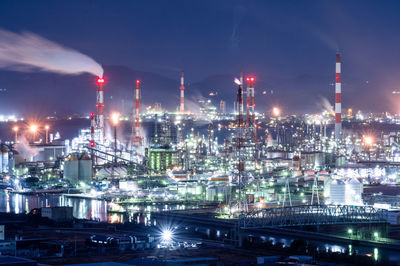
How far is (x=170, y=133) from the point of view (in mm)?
34250

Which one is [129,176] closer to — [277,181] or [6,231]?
[277,181]

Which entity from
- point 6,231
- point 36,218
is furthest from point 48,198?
point 6,231

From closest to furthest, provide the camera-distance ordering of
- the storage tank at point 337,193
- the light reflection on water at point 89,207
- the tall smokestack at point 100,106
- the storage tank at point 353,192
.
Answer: the light reflection on water at point 89,207 < the storage tank at point 353,192 < the storage tank at point 337,193 < the tall smokestack at point 100,106

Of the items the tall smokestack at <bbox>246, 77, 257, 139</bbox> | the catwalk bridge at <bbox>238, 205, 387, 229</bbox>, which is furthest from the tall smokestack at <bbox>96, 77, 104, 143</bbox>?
the catwalk bridge at <bbox>238, 205, 387, 229</bbox>

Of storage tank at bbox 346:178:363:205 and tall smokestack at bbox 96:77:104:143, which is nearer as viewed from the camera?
storage tank at bbox 346:178:363:205

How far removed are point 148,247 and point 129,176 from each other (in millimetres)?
14485

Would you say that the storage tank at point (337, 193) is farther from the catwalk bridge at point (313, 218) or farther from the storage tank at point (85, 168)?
the storage tank at point (85, 168)

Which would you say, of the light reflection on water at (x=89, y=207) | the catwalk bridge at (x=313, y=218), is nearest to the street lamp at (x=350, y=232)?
the catwalk bridge at (x=313, y=218)

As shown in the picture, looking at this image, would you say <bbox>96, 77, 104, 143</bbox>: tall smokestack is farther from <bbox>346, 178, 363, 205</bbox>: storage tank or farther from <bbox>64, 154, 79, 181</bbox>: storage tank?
<bbox>346, 178, 363, 205</bbox>: storage tank

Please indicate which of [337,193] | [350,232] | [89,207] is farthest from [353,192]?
[89,207]

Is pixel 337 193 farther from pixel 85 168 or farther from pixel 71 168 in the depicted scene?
pixel 71 168

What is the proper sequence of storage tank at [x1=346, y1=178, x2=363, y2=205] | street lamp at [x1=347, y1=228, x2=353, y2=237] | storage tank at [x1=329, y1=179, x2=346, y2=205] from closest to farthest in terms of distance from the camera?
street lamp at [x1=347, y1=228, x2=353, y2=237]
storage tank at [x1=346, y1=178, x2=363, y2=205]
storage tank at [x1=329, y1=179, x2=346, y2=205]

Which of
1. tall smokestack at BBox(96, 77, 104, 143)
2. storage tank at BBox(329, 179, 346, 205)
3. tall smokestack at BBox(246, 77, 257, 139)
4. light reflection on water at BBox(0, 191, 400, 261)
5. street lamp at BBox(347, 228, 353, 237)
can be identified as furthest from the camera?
tall smokestack at BBox(246, 77, 257, 139)

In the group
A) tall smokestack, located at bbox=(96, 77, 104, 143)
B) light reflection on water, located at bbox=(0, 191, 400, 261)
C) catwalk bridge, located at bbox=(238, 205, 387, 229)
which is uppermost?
tall smokestack, located at bbox=(96, 77, 104, 143)
